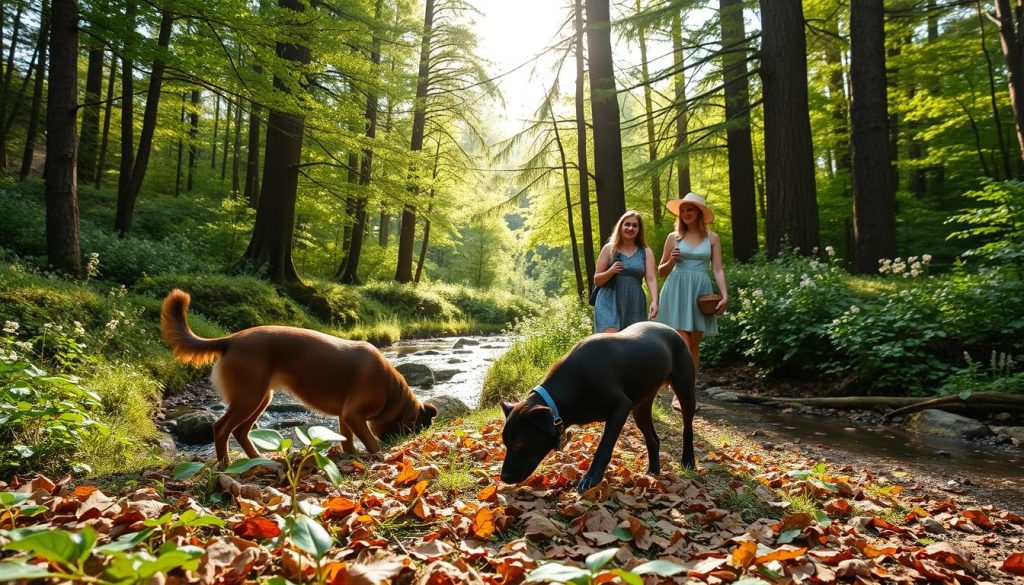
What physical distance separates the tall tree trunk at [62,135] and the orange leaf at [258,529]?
29.4 ft

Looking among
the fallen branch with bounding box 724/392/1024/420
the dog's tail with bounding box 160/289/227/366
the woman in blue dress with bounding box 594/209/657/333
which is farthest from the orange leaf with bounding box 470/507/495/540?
the fallen branch with bounding box 724/392/1024/420

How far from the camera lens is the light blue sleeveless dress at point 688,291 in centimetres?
604

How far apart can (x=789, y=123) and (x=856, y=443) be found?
684 centimetres

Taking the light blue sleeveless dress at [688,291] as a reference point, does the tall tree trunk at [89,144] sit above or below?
above

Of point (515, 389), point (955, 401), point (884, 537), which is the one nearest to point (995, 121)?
point (955, 401)

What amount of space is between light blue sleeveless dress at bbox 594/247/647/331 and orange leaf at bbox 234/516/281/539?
417 cm

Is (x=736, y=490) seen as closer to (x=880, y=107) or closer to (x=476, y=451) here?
(x=476, y=451)

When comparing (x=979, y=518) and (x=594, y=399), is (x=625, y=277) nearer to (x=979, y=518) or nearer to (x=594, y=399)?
(x=594, y=399)

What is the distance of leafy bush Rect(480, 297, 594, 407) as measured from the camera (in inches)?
307

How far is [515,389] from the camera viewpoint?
25.3 feet

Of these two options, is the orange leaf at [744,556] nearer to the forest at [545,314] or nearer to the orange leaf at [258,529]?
the forest at [545,314]

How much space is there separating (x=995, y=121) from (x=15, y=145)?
124 feet

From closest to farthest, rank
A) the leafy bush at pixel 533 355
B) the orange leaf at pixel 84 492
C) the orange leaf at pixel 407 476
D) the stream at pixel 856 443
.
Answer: the orange leaf at pixel 84 492 → the orange leaf at pixel 407 476 → the stream at pixel 856 443 → the leafy bush at pixel 533 355

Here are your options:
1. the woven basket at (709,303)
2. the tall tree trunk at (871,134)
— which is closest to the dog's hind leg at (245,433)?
the woven basket at (709,303)
